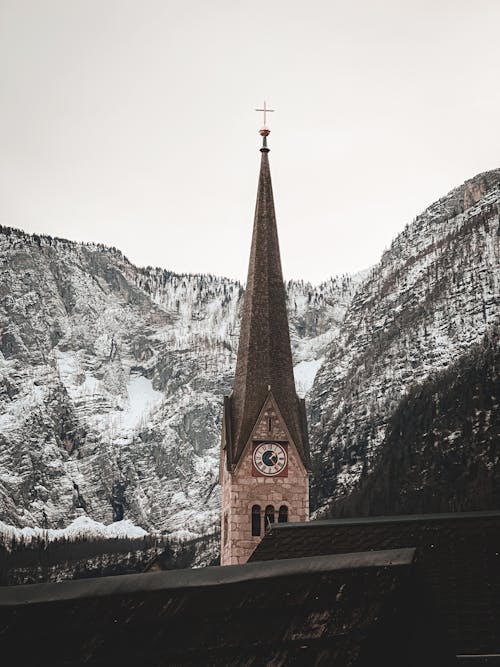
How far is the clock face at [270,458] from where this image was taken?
49438 millimetres

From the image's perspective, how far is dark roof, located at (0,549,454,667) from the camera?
15742mm

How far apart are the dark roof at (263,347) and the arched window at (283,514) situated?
2437 mm

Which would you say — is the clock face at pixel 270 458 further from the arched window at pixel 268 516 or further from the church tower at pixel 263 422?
the arched window at pixel 268 516

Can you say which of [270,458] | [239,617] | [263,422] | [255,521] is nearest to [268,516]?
[255,521]

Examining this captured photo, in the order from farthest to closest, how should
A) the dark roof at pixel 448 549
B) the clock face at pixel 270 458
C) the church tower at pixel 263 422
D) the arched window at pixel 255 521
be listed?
the clock face at pixel 270 458 → the church tower at pixel 263 422 → the arched window at pixel 255 521 → the dark roof at pixel 448 549

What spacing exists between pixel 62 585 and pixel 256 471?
1236 inches

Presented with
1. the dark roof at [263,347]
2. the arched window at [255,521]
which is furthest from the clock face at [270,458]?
the arched window at [255,521]

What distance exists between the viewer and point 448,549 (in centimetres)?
3228

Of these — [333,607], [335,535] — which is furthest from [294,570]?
[335,535]

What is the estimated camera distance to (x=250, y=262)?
55750 mm

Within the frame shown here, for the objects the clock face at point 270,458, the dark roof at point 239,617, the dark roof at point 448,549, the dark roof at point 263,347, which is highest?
the dark roof at point 263,347

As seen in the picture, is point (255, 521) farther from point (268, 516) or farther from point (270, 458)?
point (270, 458)

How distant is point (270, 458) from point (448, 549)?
18.2m

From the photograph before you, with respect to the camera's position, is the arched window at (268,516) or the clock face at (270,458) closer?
the arched window at (268,516)
